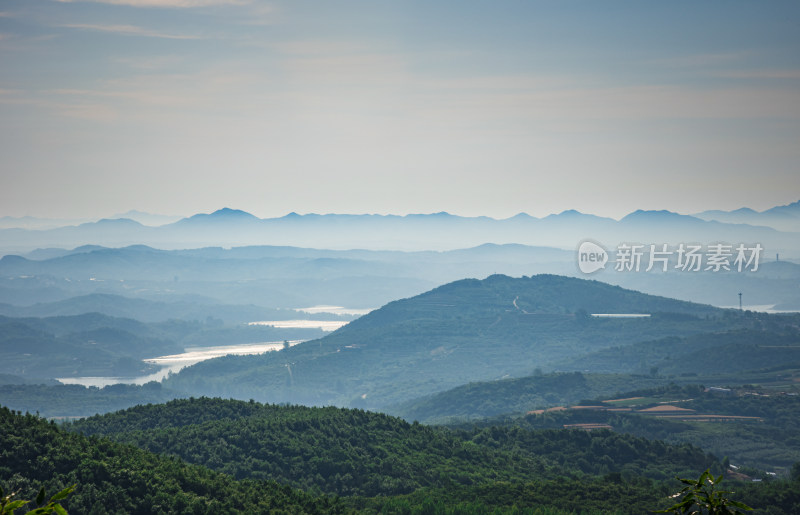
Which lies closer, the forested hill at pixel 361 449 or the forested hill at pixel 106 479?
the forested hill at pixel 106 479

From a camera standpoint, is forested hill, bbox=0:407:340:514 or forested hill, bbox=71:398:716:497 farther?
forested hill, bbox=71:398:716:497

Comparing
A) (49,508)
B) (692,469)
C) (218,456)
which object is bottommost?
(692,469)

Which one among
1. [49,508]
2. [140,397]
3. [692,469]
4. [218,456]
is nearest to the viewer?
[49,508]

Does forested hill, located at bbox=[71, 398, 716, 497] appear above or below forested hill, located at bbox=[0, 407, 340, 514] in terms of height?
below

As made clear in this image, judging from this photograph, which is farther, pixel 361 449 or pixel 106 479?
pixel 361 449

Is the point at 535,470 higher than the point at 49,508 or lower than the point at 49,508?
lower

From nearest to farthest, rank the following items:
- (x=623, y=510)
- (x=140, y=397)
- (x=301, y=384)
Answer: (x=623, y=510)
(x=140, y=397)
(x=301, y=384)

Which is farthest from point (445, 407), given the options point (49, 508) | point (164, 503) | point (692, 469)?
point (49, 508)

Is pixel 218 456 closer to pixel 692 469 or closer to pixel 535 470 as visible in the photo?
pixel 535 470

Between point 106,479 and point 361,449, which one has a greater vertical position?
point 106,479

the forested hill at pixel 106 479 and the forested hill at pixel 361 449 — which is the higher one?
the forested hill at pixel 106 479

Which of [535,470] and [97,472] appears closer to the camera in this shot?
[97,472]
